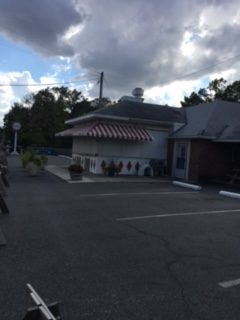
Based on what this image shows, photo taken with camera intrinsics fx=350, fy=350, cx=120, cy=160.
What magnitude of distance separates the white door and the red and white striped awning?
6.30 ft

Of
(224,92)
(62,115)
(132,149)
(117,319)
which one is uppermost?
(224,92)

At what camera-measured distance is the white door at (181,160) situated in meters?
20.1

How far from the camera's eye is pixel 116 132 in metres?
19.6

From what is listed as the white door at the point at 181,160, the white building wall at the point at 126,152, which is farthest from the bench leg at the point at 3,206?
the white door at the point at 181,160

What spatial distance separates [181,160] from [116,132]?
13.8ft

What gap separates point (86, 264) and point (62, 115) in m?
47.4

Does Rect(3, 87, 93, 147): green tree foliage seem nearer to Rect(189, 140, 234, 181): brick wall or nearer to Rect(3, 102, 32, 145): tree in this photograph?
Rect(3, 102, 32, 145): tree

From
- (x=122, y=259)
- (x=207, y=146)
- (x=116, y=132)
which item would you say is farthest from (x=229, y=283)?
(x=116, y=132)

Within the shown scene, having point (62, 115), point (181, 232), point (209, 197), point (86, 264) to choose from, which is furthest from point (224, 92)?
point (86, 264)

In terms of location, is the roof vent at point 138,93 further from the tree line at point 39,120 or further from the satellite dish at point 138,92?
the tree line at point 39,120

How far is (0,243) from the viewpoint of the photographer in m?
5.95

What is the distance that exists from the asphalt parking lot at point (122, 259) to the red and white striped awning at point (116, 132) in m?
8.50

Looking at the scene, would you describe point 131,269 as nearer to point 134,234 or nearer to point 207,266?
point 207,266

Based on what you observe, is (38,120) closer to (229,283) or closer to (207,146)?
(207,146)
